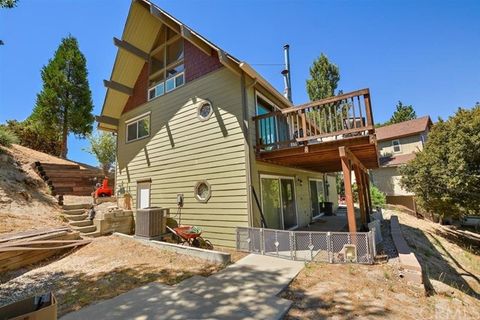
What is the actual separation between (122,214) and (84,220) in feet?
4.19

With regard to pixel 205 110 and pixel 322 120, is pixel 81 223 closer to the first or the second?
pixel 205 110

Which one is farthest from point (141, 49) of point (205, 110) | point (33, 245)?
A: point (33, 245)

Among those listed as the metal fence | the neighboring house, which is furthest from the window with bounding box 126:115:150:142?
the neighboring house

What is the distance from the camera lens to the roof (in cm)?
745

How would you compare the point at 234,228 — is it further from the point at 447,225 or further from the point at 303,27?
the point at 447,225

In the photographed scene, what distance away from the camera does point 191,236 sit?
7.13m

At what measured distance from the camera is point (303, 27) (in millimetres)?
11273

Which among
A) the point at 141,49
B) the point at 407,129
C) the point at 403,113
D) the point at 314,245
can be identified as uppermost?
the point at 403,113

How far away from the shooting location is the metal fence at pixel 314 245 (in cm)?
539

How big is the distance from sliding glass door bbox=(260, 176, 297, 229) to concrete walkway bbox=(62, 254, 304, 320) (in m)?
2.93

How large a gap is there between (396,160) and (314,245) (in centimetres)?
2075

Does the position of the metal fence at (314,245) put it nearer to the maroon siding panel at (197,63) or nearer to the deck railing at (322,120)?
the deck railing at (322,120)

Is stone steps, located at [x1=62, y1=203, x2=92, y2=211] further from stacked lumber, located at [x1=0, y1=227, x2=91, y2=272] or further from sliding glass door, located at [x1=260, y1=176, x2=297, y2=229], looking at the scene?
sliding glass door, located at [x1=260, y1=176, x2=297, y2=229]

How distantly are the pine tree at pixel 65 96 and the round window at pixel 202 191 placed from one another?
16114 mm
